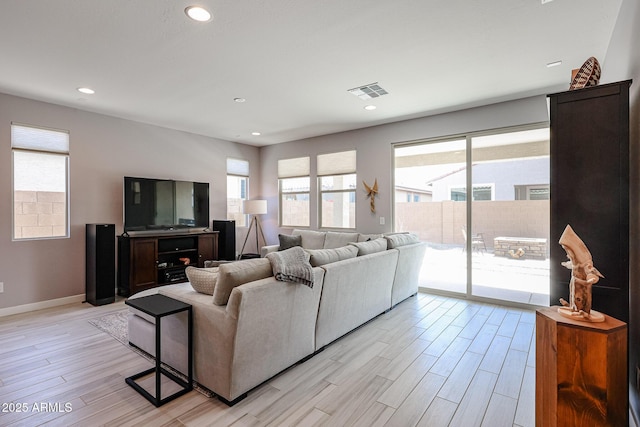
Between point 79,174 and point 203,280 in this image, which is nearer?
point 203,280

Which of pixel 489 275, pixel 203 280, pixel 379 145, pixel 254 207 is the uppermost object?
pixel 379 145

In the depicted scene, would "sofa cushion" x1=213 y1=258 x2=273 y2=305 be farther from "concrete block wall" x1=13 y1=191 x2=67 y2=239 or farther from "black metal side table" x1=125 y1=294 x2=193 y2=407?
"concrete block wall" x1=13 y1=191 x2=67 y2=239

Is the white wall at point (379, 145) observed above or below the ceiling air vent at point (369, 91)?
below

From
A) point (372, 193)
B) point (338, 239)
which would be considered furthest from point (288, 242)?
point (372, 193)

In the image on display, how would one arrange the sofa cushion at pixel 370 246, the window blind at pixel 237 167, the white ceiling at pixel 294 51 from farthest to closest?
the window blind at pixel 237 167, the sofa cushion at pixel 370 246, the white ceiling at pixel 294 51

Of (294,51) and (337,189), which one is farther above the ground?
(294,51)

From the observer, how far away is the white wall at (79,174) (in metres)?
3.89

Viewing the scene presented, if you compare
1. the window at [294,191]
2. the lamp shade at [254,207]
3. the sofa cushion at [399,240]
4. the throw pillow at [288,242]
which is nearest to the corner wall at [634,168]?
the sofa cushion at [399,240]

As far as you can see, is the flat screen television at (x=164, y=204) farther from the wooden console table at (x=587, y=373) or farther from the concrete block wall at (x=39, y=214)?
the wooden console table at (x=587, y=373)

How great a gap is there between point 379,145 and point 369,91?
1611 mm

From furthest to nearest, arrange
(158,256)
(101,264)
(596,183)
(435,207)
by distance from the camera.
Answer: (158,256) → (435,207) → (101,264) → (596,183)

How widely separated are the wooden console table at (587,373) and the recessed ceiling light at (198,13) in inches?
110

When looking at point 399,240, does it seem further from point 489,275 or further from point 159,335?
point 159,335

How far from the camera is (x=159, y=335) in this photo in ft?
6.75
